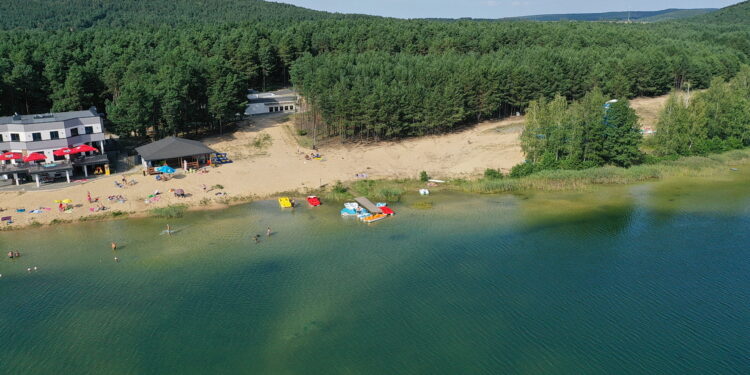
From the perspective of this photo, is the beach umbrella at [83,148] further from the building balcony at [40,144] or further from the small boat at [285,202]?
the small boat at [285,202]

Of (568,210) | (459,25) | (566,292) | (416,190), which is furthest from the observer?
(459,25)

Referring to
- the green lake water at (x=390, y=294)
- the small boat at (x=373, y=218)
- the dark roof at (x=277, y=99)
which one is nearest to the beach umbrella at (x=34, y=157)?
the green lake water at (x=390, y=294)

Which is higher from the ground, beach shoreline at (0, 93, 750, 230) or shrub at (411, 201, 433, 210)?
beach shoreline at (0, 93, 750, 230)

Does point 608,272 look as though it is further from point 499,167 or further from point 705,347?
point 499,167

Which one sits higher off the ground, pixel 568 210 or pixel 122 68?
pixel 122 68

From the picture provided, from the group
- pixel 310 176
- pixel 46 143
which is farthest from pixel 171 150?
pixel 310 176

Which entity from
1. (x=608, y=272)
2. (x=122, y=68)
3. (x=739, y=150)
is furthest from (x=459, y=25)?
(x=608, y=272)

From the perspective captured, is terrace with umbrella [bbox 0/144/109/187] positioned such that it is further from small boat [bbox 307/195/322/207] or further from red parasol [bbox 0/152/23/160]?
small boat [bbox 307/195/322/207]

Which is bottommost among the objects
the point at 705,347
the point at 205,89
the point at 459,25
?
the point at 705,347

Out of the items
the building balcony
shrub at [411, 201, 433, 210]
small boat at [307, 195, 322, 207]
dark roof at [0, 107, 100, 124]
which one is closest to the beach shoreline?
small boat at [307, 195, 322, 207]
